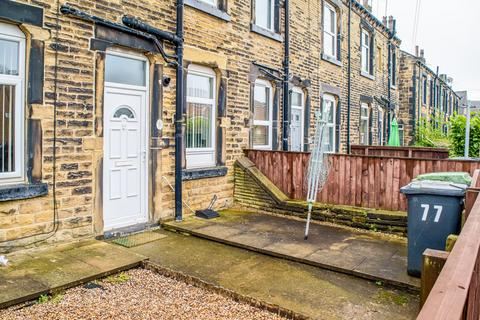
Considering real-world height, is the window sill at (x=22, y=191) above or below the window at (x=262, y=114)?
below

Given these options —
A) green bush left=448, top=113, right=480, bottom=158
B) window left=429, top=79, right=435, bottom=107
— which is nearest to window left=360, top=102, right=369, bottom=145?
green bush left=448, top=113, right=480, bottom=158

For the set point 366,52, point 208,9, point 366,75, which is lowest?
point 208,9

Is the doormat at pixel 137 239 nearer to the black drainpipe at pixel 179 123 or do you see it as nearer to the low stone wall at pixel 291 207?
the black drainpipe at pixel 179 123

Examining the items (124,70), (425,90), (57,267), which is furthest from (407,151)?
(425,90)

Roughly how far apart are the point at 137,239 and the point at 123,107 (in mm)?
2178

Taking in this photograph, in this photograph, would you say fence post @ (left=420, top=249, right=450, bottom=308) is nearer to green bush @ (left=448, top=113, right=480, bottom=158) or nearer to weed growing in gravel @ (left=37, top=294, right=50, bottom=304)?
weed growing in gravel @ (left=37, top=294, right=50, bottom=304)

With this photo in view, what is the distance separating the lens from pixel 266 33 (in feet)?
31.3

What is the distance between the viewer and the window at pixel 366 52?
16.3 metres

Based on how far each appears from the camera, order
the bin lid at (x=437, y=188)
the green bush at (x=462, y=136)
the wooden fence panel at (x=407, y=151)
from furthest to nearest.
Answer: the green bush at (x=462, y=136)
the wooden fence panel at (x=407, y=151)
the bin lid at (x=437, y=188)

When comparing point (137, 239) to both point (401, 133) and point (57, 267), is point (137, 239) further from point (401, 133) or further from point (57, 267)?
point (401, 133)

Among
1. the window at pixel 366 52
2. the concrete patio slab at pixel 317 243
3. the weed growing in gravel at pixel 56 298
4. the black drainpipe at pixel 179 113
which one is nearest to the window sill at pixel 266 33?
the black drainpipe at pixel 179 113

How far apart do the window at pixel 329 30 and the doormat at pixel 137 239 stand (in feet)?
29.7

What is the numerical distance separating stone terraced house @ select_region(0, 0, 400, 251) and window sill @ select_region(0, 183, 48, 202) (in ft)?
0.04

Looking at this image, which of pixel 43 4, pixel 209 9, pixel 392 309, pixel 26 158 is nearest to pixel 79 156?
pixel 26 158
